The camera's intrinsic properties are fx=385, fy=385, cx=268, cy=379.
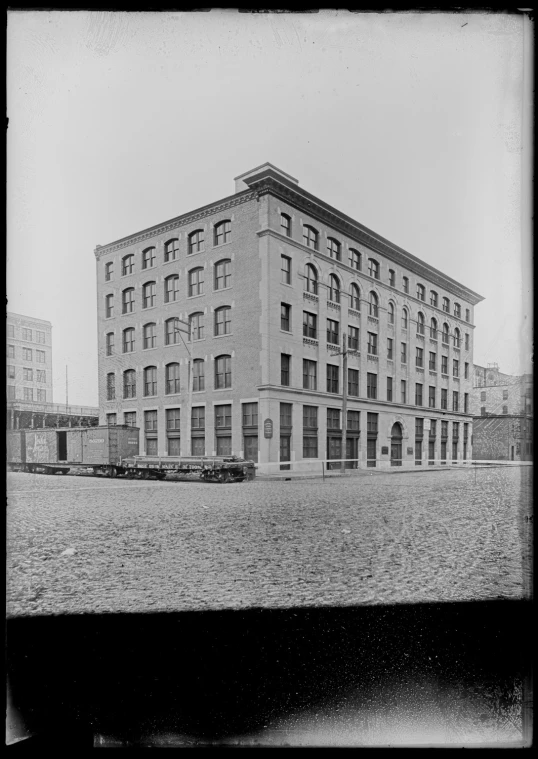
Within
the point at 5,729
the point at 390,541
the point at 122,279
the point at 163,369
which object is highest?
the point at 122,279

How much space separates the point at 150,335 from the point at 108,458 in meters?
0.72

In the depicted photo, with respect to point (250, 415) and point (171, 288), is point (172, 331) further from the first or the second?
point (250, 415)

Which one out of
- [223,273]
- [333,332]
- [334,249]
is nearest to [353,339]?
[333,332]

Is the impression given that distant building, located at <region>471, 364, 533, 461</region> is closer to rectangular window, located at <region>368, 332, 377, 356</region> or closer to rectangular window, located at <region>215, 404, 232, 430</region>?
rectangular window, located at <region>368, 332, 377, 356</region>

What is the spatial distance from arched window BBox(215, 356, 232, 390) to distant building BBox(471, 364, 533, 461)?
1.37 m

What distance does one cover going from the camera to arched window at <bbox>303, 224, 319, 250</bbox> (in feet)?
6.52

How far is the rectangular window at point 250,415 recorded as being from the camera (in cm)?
197

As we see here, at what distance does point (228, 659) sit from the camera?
184 cm

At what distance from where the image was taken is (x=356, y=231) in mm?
2092

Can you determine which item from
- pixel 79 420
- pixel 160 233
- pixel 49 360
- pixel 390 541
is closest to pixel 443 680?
pixel 390 541

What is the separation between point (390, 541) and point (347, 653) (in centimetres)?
57

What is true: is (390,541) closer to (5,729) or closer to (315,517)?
(315,517)

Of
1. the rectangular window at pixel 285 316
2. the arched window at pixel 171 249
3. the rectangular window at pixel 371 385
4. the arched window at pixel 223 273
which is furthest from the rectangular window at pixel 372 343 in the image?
the arched window at pixel 171 249

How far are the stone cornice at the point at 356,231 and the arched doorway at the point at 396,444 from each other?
0.81 m
